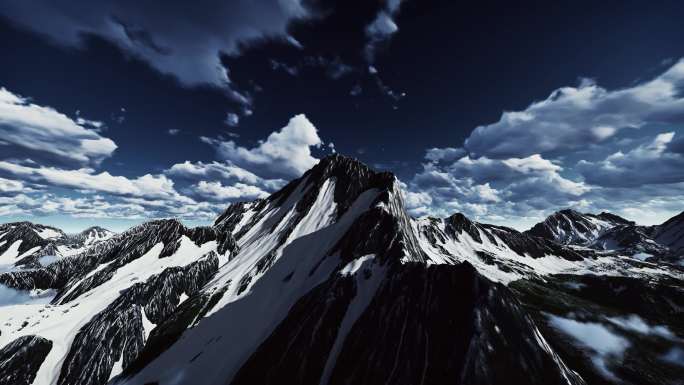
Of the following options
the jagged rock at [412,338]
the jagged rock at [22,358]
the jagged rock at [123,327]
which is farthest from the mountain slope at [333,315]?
the jagged rock at [22,358]

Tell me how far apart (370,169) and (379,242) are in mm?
90715

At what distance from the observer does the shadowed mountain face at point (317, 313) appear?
28203 millimetres

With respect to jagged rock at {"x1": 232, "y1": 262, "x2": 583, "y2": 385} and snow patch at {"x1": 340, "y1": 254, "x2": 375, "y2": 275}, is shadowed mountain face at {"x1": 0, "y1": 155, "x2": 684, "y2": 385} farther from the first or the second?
snow patch at {"x1": 340, "y1": 254, "x2": 375, "y2": 275}

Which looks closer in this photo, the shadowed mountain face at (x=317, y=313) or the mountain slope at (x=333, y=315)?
the mountain slope at (x=333, y=315)

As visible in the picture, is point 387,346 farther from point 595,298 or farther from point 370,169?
point 595,298

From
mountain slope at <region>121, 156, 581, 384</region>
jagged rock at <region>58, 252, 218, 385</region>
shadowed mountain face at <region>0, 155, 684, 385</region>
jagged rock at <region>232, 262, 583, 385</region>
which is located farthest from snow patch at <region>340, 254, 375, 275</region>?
jagged rock at <region>58, 252, 218, 385</region>

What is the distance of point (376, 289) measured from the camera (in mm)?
42156

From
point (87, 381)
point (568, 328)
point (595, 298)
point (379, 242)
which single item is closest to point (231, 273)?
point (87, 381)

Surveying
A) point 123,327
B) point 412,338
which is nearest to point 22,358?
point 123,327

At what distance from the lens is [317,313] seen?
42688 mm

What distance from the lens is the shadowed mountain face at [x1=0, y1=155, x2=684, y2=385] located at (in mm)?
28203

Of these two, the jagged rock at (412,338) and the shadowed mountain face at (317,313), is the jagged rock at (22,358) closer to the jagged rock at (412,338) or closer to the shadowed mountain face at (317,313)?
the shadowed mountain face at (317,313)

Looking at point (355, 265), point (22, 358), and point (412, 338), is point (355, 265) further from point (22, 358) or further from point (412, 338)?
point (22, 358)

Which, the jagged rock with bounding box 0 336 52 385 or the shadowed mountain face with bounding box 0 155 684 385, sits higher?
the shadowed mountain face with bounding box 0 155 684 385
